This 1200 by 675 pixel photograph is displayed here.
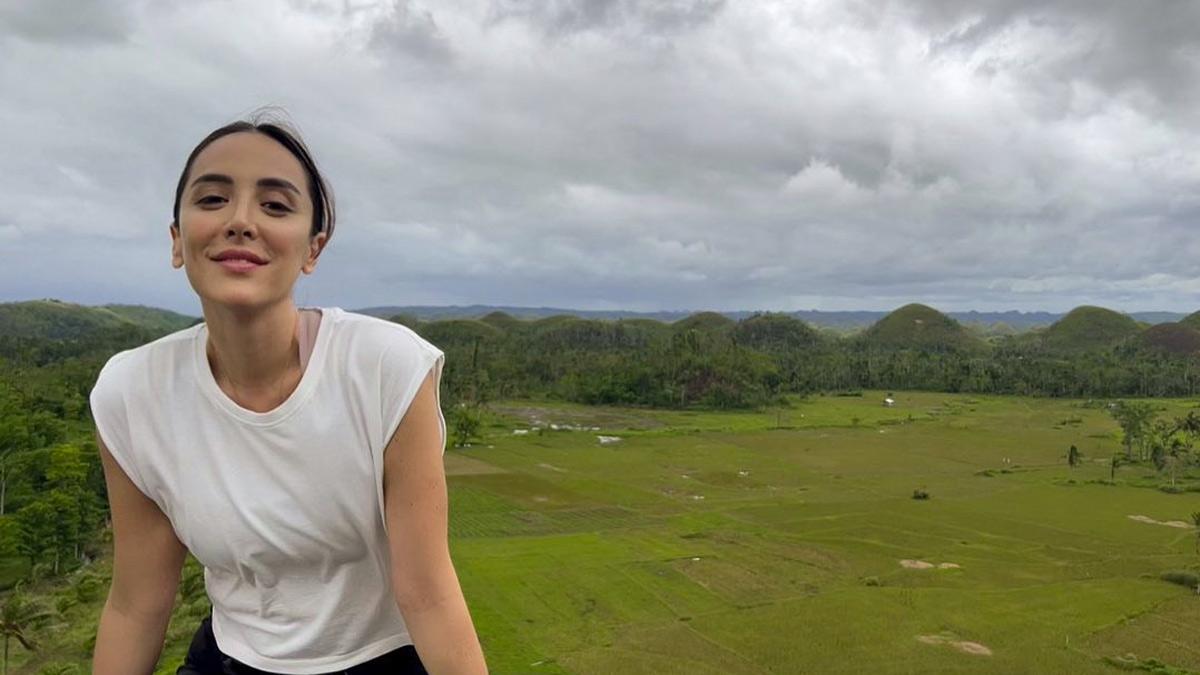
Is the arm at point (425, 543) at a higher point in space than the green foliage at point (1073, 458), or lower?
higher

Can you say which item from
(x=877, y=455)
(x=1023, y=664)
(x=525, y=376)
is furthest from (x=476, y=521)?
(x=525, y=376)

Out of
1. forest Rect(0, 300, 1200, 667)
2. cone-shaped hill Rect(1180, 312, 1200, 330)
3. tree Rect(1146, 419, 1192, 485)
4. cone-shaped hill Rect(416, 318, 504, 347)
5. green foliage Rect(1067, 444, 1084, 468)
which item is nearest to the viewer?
forest Rect(0, 300, 1200, 667)

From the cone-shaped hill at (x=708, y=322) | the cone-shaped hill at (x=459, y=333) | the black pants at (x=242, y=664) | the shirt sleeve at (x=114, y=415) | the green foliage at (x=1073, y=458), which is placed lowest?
the green foliage at (x=1073, y=458)

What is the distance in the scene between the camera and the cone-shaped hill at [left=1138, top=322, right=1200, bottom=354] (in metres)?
122

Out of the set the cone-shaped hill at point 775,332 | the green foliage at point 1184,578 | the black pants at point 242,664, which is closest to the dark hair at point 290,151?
the black pants at point 242,664

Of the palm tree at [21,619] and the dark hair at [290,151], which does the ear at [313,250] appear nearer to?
the dark hair at [290,151]

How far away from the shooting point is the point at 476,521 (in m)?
33.5

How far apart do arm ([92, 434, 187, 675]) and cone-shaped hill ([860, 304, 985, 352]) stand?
15126 cm

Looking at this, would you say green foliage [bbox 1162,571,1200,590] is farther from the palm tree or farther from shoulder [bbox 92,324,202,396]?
the palm tree

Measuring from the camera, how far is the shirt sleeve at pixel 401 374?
1.56 meters

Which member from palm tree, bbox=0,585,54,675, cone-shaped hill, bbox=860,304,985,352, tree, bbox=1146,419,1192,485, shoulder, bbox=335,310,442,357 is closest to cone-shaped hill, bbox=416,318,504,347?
cone-shaped hill, bbox=860,304,985,352

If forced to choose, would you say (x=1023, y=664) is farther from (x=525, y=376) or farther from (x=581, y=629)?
(x=525, y=376)

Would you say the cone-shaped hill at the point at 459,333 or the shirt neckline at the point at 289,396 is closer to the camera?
the shirt neckline at the point at 289,396

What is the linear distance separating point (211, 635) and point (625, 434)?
55740 mm
